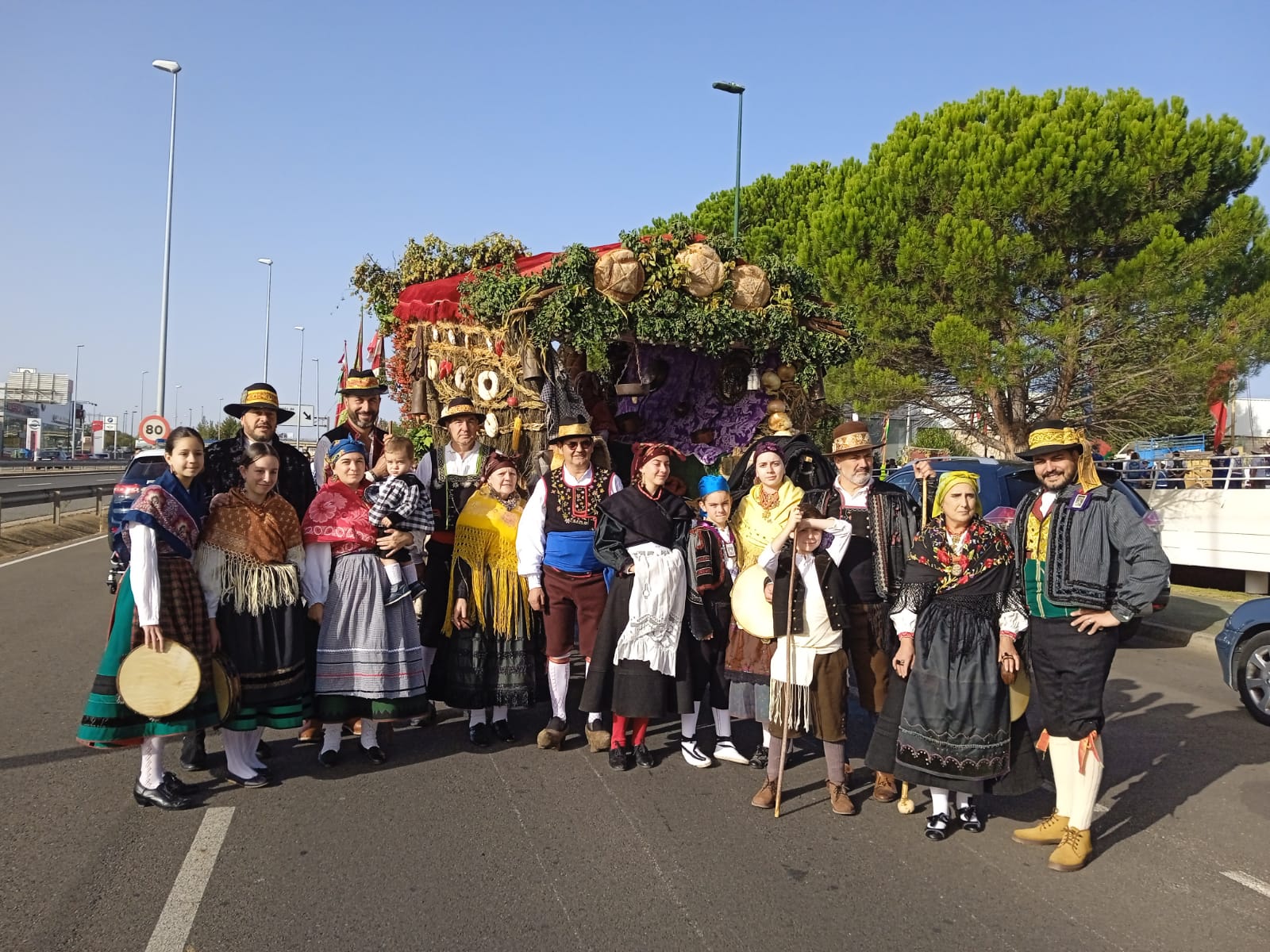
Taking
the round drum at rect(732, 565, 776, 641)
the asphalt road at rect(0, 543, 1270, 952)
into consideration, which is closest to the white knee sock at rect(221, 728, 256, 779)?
the asphalt road at rect(0, 543, 1270, 952)

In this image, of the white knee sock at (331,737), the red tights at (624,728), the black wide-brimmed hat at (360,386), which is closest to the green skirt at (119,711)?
the white knee sock at (331,737)

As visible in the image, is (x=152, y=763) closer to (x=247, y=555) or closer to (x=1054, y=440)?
(x=247, y=555)

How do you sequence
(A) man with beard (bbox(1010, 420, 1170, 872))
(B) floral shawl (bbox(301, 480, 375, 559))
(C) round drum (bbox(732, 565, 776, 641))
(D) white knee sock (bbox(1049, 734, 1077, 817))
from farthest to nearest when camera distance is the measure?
(B) floral shawl (bbox(301, 480, 375, 559)) → (C) round drum (bbox(732, 565, 776, 641)) → (D) white knee sock (bbox(1049, 734, 1077, 817)) → (A) man with beard (bbox(1010, 420, 1170, 872))

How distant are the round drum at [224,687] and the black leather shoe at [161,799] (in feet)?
1.23

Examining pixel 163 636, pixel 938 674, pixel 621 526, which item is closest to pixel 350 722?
pixel 163 636

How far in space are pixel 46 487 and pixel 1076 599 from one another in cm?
2879

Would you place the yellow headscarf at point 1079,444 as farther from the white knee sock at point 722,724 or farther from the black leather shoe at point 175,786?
the black leather shoe at point 175,786

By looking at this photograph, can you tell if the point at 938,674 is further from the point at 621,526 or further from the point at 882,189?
the point at 882,189

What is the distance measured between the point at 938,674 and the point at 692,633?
4.92 feet

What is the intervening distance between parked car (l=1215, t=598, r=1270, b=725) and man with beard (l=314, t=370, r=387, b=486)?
242 inches

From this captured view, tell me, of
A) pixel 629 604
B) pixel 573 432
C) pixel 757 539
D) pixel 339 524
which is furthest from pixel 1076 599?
pixel 339 524

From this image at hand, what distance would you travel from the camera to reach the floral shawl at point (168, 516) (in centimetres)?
418

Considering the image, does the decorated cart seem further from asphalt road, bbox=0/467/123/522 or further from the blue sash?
asphalt road, bbox=0/467/123/522

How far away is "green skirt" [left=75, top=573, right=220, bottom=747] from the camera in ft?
13.7
